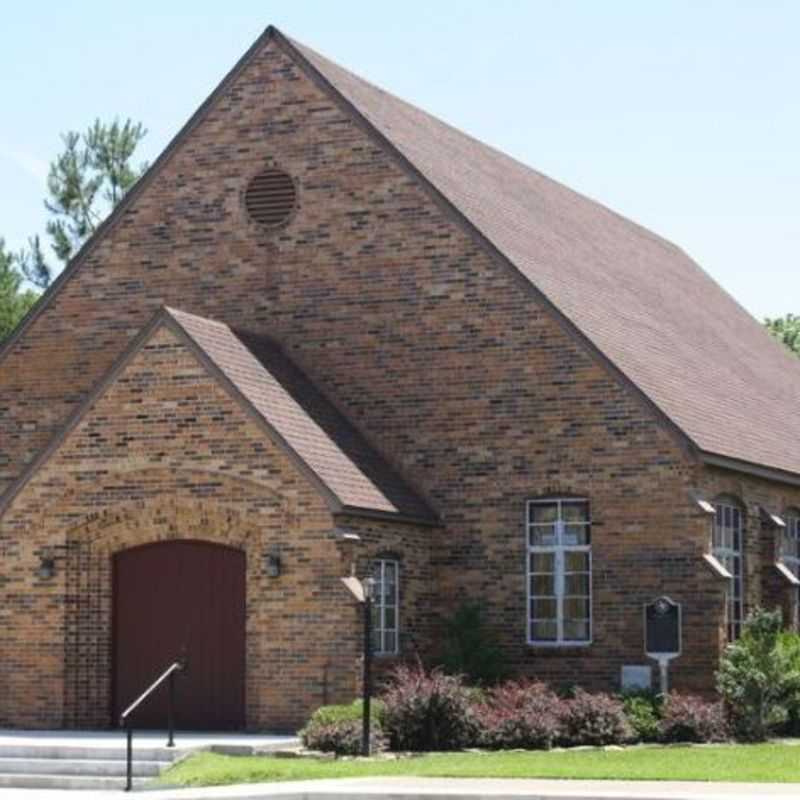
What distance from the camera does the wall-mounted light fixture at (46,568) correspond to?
30156 millimetres

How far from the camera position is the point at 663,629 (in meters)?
29.8

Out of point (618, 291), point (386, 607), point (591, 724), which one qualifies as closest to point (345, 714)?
point (591, 724)

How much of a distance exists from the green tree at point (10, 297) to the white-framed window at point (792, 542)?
106 ft

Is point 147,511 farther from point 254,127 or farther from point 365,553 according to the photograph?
point 254,127

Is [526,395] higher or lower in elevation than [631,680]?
higher

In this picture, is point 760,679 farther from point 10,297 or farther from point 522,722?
point 10,297

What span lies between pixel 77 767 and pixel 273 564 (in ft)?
14.9

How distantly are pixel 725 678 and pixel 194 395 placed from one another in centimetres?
828

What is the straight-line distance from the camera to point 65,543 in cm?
3025

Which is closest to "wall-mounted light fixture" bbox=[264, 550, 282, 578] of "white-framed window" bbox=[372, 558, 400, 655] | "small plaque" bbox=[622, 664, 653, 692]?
"white-framed window" bbox=[372, 558, 400, 655]

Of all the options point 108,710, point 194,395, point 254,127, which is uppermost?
point 254,127

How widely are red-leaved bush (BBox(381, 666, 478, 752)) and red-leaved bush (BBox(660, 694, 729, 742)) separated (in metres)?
2.70

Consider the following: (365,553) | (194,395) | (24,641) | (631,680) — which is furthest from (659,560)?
(24,641)

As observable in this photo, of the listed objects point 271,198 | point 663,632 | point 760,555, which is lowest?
point 663,632
